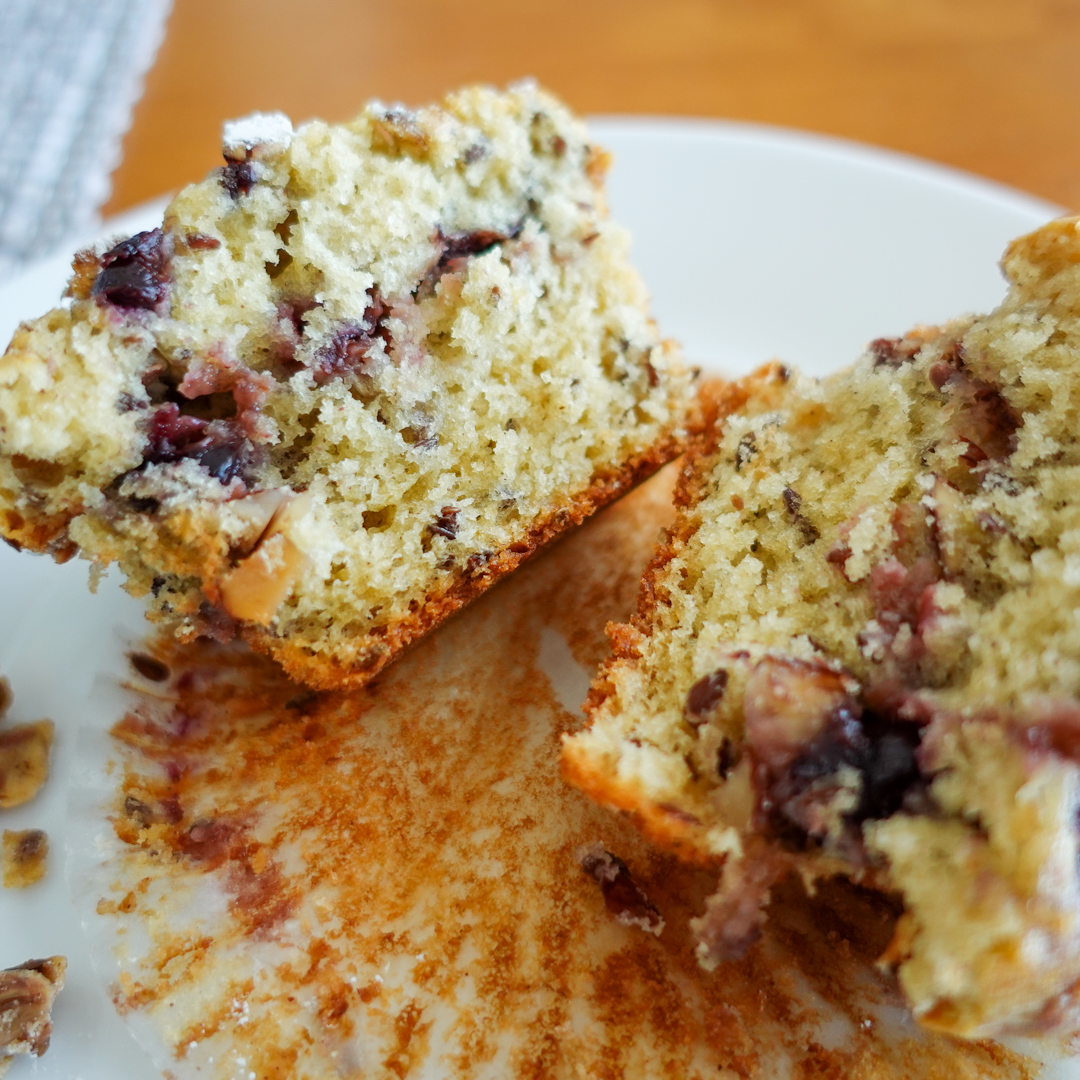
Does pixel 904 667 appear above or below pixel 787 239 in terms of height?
below

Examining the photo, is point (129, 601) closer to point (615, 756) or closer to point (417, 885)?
point (417, 885)

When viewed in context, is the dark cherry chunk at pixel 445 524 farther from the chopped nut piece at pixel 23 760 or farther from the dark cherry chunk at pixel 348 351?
the chopped nut piece at pixel 23 760

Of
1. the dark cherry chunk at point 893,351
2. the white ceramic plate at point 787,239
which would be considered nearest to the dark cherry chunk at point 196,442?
the white ceramic plate at point 787,239

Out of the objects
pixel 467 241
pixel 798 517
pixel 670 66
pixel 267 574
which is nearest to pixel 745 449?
pixel 798 517

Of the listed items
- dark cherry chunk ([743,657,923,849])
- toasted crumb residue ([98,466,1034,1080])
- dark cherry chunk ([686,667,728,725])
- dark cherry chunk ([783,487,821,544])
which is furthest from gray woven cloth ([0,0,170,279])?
dark cherry chunk ([743,657,923,849])

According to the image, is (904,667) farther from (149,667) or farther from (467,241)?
(149,667)

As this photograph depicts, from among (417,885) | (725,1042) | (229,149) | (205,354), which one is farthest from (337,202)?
(725,1042)

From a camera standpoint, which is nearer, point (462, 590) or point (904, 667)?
Answer: point (904, 667)
